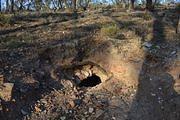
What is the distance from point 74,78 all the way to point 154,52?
204 centimetres

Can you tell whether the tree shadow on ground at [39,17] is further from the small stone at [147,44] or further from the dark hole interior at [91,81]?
the small stone at [147,44]

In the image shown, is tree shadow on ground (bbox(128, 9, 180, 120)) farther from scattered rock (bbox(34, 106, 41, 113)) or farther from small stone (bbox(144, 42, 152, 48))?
scattered rock (bbox(34, 106, 41, 113))

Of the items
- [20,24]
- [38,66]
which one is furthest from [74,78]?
[20,24]

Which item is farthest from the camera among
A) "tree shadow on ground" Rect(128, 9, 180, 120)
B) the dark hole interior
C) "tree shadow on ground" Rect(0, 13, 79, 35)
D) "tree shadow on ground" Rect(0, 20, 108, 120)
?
"tree shadow on ground" Rect(0, 13, 79, 35)

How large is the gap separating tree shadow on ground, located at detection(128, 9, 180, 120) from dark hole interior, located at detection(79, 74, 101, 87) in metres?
1.19

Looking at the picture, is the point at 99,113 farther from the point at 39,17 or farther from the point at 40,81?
the point at 39,17

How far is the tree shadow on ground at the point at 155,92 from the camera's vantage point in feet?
27.7

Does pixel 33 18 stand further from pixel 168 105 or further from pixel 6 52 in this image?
pixel 168 105

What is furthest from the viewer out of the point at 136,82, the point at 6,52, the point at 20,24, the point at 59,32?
the point at 20,24

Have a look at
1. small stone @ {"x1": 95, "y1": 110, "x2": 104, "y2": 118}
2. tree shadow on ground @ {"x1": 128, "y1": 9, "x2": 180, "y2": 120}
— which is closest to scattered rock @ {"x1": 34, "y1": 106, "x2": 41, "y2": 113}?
small stone @ {"x1": 95, "y1": 110, "x2": 104, "y2": 118}

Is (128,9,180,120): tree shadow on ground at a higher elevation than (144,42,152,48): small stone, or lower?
lower

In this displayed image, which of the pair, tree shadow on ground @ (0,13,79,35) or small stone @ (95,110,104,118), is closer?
small stone @ (95,110,104,118)

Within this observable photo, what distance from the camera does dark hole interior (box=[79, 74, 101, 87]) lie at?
9.69 metres

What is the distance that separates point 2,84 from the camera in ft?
27.3
